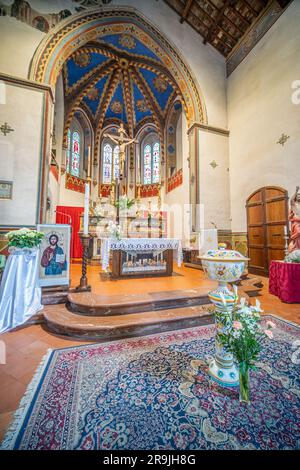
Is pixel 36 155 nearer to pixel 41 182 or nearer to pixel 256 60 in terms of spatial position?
pixel 41 182

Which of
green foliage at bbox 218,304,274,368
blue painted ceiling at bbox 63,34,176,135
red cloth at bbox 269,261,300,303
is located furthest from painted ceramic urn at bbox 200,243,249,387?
blue painted ceiling at bbox 63,34,176,135

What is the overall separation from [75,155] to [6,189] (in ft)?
24.3

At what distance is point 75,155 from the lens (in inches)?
440

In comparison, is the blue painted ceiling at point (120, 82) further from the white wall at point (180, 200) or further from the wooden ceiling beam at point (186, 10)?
the white wall at point (180, 200)

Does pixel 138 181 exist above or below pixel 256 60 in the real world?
below

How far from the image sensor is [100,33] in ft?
21.3

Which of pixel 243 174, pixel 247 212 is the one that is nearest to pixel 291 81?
pixel 243 174

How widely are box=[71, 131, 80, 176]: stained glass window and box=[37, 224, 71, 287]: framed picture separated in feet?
26.7

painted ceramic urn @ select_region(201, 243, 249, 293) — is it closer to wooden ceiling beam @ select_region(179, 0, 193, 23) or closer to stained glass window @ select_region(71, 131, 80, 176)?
wooden ceiling beam @ select_region(179, 0, 193, 23)

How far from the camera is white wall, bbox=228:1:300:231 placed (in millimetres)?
5328

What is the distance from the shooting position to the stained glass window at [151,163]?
41.7 ft

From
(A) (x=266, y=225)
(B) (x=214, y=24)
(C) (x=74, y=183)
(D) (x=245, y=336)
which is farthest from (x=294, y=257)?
(C) (x=74, y=183)

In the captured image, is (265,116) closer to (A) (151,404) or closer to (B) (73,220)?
(A) (151,404)
